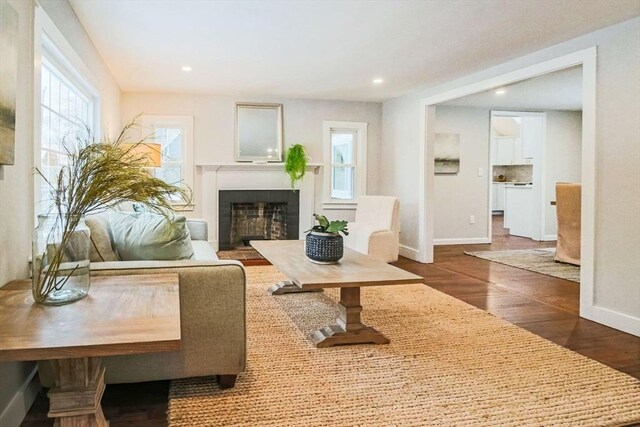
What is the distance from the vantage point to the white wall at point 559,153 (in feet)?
25.8

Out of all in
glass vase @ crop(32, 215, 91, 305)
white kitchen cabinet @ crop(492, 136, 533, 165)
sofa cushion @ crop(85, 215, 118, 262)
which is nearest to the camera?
glass vase @ crop(32, 215, 91, 305)

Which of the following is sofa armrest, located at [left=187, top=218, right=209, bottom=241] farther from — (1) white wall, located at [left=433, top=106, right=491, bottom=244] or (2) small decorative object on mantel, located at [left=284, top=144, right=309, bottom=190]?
(1) white wall, located at [left=433, top=106, right=491, bottom=244]

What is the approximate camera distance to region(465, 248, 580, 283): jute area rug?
524cm

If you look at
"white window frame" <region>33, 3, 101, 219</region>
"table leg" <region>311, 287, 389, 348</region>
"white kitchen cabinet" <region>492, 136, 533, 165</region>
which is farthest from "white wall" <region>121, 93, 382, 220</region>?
"white kitchen cabinet" <region>492, 136, 533, 165</region>

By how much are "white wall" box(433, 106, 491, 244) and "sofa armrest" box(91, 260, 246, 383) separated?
5707mm

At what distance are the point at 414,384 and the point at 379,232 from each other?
3.28 m

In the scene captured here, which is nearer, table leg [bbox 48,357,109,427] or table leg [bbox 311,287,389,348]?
table leg [bbox 48,357,109,427]

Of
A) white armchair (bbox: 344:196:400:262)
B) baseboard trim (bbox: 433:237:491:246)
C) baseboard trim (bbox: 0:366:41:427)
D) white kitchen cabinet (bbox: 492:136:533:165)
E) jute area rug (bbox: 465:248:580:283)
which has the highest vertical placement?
white kitchen cabinet (bbox: 492:136:533:165)

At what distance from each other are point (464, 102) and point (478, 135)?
2.83ft

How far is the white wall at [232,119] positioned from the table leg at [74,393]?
17.2ft

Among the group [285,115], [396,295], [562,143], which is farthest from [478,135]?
[396,295]

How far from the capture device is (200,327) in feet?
7.07

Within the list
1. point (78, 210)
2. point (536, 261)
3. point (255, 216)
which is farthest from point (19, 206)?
point (536, 261)

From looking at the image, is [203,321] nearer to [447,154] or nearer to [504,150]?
[447,154]
